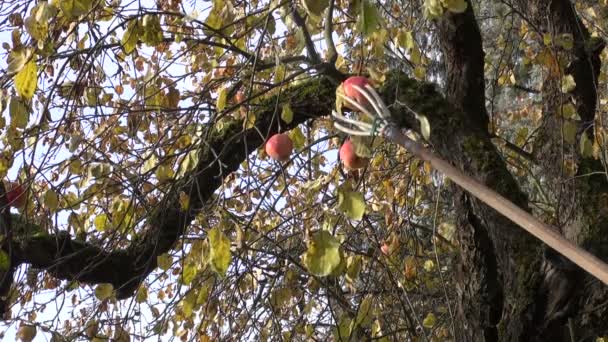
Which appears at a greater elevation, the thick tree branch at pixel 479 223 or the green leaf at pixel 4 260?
the thick tree branch at pixel 479 223

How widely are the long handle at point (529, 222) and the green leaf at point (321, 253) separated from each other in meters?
0.63

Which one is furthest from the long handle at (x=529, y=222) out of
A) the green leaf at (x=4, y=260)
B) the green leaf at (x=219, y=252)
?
the green leaf at (x=4, y=260)

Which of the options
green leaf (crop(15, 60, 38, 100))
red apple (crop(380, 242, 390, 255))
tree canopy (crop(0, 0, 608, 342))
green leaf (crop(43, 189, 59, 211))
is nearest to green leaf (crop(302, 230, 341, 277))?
tree canopy (crop(0, 0, 608, 342))

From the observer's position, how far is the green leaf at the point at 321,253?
1779 millimetres

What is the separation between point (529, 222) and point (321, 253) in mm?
840

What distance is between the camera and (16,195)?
2680 mm

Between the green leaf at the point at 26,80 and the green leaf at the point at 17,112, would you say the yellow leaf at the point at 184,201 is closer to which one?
the green leaf at the point at 17,112

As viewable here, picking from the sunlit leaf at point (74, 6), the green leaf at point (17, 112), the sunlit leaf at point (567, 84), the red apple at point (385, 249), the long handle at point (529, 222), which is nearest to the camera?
the long handle at point (529, 222)

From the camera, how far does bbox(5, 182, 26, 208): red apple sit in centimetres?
256

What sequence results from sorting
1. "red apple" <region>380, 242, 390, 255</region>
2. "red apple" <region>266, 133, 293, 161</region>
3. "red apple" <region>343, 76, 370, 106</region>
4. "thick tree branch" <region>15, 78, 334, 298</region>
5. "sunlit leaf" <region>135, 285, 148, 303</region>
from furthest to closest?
"red apple" <region>380, 242, 390, 255</region> → "sunlit leaf" <region>135, 285, 148, 303</region> → "thick tree branch" <region>15, 78, 334, 298</region> → "red apple" <region>266, 133, 293, 161</region> → "red apple" <region>343, 76, 370, 106</region>

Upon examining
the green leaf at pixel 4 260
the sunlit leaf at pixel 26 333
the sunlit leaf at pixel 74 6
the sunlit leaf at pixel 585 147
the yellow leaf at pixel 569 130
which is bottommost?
the sunlit leaf at pixel 26 333

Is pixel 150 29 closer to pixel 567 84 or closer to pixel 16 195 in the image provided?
pixel 16 195

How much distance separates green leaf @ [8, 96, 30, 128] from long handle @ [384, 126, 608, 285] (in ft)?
4.14

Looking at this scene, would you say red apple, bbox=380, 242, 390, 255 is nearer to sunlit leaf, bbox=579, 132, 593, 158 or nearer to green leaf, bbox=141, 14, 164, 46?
sunlit leaf, bbox=579, 132, 593, 158
